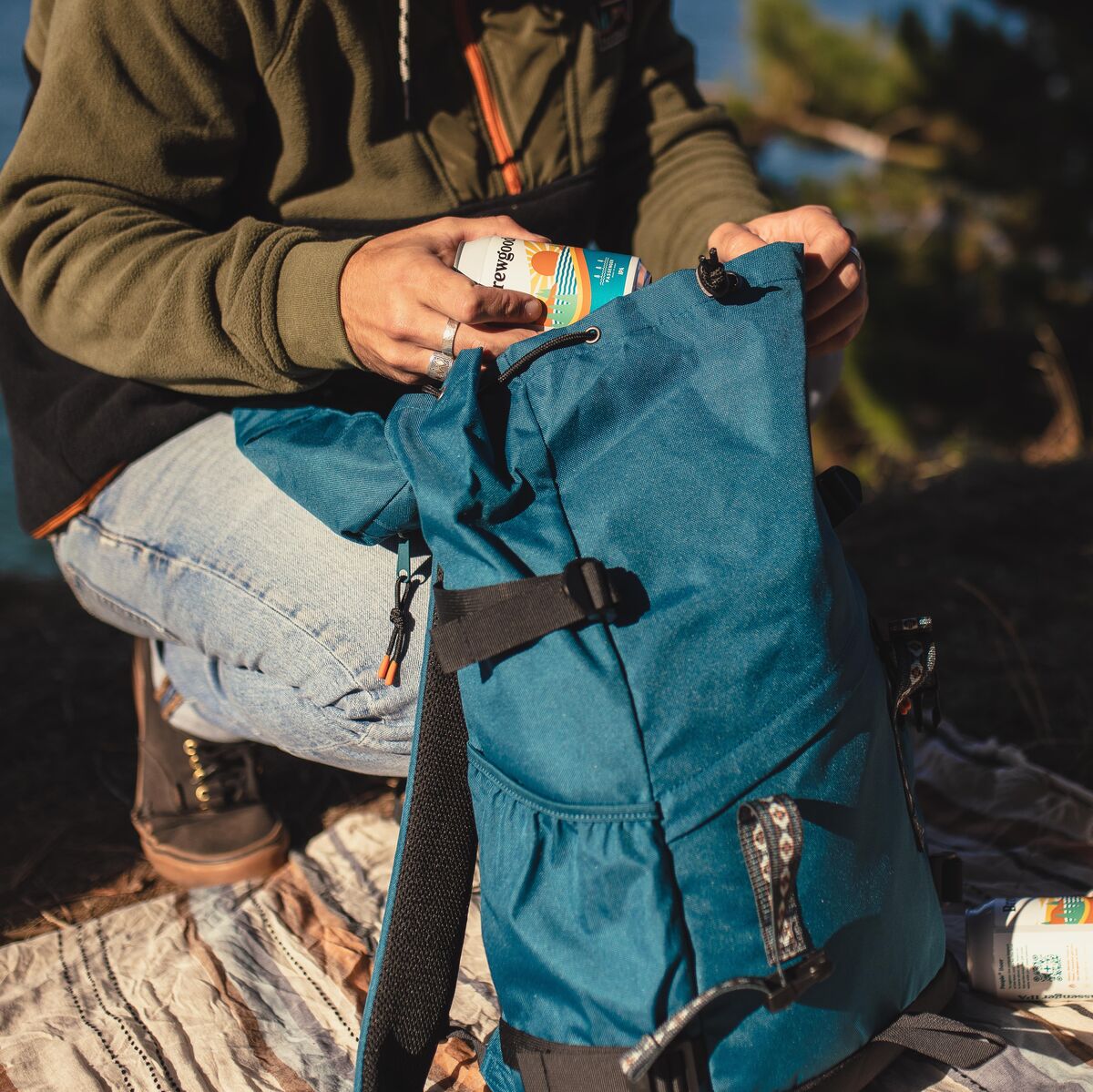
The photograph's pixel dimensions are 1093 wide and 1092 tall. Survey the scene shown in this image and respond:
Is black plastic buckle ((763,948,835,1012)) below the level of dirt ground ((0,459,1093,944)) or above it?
above

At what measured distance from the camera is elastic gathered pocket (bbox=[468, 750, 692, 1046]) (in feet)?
2.52

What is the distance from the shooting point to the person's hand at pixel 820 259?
102 centimetres

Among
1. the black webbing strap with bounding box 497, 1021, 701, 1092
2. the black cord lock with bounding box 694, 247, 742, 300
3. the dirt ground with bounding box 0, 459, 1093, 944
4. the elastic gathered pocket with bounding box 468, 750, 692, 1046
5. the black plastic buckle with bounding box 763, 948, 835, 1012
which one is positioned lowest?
the dirt ground with bounding box 0, 459, 1093, 944

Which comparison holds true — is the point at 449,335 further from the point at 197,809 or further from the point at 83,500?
the point at 197,809

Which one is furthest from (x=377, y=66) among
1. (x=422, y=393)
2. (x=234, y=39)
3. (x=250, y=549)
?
(x=250, y=549)

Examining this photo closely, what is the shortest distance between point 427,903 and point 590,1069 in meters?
0.19

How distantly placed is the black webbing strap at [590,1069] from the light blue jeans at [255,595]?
1.18 feet

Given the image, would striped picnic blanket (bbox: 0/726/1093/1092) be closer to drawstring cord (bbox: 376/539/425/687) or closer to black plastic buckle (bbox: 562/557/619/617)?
drawstring cord (bbox: 376/539/425/687)

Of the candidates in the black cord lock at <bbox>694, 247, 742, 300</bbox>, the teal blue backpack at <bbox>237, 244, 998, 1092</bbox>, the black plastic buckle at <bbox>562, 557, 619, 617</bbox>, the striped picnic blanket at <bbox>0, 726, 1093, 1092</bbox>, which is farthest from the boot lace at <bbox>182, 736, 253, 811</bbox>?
the black cord lock at <bbox>694, 247, 742, 300</bbox>

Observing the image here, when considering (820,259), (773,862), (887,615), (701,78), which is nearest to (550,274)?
(820,259)

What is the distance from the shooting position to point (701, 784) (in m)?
0.78

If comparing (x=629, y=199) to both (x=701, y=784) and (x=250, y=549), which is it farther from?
(x=701, y=784)

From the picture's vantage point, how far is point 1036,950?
100cm

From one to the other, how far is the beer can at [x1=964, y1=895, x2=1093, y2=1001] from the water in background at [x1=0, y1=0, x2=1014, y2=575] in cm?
210
